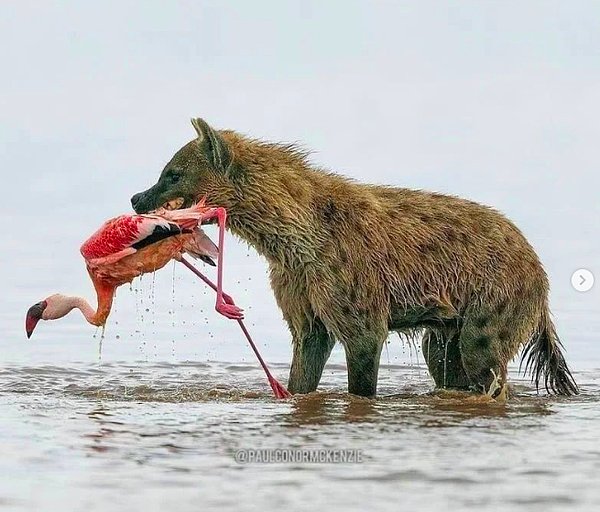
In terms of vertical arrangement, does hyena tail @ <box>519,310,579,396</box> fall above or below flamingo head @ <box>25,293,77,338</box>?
below

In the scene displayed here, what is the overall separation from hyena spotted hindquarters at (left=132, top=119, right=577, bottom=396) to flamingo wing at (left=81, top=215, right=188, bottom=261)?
497mm

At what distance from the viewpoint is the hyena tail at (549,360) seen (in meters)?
11.3

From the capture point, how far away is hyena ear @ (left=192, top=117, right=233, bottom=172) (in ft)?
34.2

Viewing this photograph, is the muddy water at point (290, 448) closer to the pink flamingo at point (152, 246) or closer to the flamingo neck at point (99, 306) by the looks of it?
the flamingo neck at point (99, 306)

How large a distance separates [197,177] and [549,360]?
3117 millimetres

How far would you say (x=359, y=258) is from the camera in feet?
34.0

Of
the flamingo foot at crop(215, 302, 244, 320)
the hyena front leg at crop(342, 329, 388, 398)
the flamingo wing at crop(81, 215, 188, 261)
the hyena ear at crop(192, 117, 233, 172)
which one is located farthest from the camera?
the hyena ear at crop(192, 117, 233, 172)

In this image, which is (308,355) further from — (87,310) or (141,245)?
(87,310)

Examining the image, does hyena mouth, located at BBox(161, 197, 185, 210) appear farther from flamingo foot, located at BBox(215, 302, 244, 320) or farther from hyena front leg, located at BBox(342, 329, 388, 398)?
hyena front leg, located at BBox(342, 329, 388, 398)

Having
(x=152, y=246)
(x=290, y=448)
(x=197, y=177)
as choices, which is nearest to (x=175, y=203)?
(x=197, y=177)

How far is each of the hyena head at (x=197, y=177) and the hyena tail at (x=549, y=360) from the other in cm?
272

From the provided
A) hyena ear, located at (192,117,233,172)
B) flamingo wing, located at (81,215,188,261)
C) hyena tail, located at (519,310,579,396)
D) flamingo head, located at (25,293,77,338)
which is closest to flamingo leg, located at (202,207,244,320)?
flamingo wing, located at (81,215,188,261)

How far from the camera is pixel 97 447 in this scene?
7.54 m

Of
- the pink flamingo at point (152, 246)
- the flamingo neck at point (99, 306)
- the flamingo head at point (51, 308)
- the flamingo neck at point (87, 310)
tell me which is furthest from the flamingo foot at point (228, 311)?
the flamingo head at point (51, 308)
